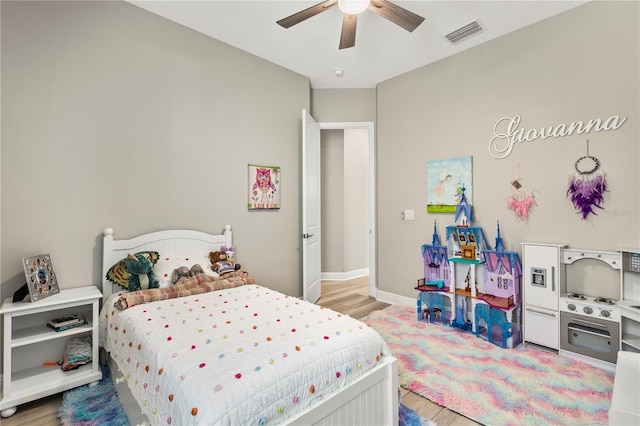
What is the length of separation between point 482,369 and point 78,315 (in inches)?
124

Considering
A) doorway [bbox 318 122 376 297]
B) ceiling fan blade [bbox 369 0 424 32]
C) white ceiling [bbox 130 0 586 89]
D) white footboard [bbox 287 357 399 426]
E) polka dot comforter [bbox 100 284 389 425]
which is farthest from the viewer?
doorway [bbox 318 122 376 297]

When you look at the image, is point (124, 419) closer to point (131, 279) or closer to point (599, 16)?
point (131, 279)

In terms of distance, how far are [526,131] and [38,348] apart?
4.49m

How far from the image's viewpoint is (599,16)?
8.61 ft

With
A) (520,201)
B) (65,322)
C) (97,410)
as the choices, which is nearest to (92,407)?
(97,410)

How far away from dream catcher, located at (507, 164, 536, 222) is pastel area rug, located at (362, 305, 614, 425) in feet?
4.04

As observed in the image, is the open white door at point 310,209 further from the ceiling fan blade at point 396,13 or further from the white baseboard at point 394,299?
the ceiling fan blade at point 396,13

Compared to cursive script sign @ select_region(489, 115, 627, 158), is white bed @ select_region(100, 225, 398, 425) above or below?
below

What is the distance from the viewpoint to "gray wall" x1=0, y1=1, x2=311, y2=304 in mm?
2258

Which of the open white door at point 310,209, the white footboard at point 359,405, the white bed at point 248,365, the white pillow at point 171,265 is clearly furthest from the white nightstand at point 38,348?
the open white door at point 310,209

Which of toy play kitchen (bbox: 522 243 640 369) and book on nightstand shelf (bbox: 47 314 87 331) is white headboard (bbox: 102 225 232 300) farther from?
toy play kitchen (bbox: 522 243 640 369)

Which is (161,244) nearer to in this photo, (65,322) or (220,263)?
(220,263)

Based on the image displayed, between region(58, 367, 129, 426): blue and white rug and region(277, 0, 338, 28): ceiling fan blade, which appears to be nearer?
region(58, 367, 129, 426): blue and white rug

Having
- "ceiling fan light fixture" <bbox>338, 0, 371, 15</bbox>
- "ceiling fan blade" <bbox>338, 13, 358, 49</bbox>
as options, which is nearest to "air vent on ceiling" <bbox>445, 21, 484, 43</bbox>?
"ceiling fan blade" <bbox>338, 13, 358, 49</bbox>
